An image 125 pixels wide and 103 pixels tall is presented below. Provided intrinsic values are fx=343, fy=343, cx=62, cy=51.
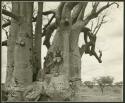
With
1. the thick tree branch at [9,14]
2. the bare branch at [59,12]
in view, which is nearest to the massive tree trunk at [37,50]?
the bare branch at [59,12]

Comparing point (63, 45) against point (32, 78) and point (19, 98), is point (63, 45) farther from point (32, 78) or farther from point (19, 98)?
point (19, 98)

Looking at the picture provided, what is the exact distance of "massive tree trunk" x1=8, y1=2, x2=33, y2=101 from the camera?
1053 cm

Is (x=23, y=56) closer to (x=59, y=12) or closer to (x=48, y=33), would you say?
(x=59, y=12)

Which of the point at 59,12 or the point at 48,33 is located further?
the point at 48,33

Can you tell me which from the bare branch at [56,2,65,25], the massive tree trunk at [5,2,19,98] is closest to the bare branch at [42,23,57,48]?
the bare branch at [56,2,65,25]

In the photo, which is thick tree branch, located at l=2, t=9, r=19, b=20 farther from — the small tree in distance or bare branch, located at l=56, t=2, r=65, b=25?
the small tree in distance

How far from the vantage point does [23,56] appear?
10.7 meters

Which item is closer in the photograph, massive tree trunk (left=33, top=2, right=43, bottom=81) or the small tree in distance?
massive tree trunk (left=33, top=2, right=43, bottom=81)

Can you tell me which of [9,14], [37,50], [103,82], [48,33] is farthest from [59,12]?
[103,82]

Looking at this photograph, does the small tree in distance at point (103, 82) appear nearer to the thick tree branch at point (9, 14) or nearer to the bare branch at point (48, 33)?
the bare branch at point (48, 33)

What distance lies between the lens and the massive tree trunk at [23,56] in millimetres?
10531

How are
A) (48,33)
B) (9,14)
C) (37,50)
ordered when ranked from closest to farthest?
(9,14) < (37,50) < (48,33)

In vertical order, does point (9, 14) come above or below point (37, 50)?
above

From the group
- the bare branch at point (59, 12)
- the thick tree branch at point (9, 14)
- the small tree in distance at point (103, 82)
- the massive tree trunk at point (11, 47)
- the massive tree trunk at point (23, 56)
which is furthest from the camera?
the small tree in distance at point (103, 82)
